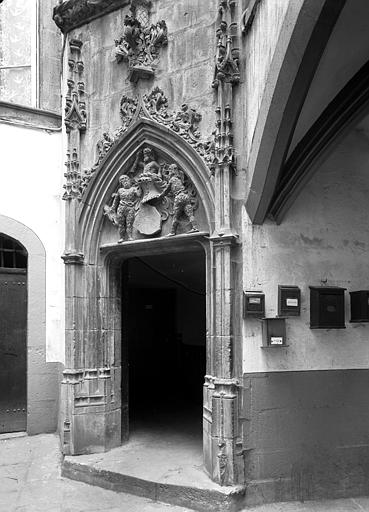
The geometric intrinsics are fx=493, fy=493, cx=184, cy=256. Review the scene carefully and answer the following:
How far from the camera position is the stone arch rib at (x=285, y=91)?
9.70 feet

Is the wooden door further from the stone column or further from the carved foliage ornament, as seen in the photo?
the carved foliage ornament

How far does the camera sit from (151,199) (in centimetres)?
535

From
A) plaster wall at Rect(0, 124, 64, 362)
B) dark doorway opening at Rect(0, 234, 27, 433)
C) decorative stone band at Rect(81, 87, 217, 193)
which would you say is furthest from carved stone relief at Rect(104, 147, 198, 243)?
A: dark doorway opening at Rect(0, 234, 27, 433)

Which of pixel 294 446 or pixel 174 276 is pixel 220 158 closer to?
pixel 294 446

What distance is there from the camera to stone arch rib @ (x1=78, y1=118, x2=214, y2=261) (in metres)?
4.95

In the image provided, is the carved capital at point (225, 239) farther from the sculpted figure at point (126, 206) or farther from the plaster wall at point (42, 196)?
the plaster wall at point (42, 196)

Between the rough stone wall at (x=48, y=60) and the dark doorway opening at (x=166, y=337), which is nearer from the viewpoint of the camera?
the dark doorway opening at (x=166, y=337)

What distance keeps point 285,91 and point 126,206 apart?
7.97 ft

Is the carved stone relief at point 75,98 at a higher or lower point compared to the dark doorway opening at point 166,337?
higher

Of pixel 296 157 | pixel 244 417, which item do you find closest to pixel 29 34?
pixel 296 157

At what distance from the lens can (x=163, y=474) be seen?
15.8ft

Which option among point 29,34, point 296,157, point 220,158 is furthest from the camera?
point 29,34

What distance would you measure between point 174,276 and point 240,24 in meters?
4.70

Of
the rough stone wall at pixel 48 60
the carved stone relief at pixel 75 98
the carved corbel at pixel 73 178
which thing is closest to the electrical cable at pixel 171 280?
the carved corbel at pixel 73 178
